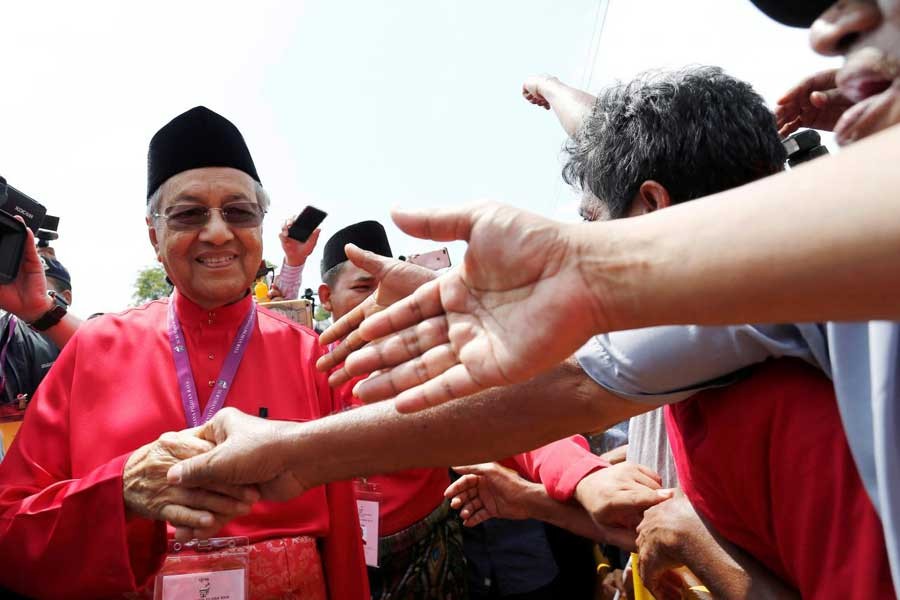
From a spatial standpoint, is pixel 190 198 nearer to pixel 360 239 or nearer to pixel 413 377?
pixel 413 377

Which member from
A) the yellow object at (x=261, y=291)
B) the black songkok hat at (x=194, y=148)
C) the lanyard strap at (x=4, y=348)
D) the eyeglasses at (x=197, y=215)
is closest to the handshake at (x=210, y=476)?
the eyeglasses at (x=197, y=215)

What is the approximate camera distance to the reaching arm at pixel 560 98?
345 cm

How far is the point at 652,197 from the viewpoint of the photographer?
1855 mm

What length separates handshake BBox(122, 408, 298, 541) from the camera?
74.1 inches

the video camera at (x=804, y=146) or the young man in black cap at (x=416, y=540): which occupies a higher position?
the video camera at (x=804, y=146)

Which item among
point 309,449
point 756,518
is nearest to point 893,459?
point 756,518

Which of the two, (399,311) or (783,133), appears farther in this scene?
(783,133)

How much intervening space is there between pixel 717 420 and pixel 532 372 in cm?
53

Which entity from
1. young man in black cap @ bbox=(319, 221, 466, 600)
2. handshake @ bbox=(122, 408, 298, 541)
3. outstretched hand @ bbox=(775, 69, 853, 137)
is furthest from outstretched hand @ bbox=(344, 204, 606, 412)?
outstretched hand @ bbox=(775, 69, 853, 137)

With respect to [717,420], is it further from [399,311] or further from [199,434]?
[199,434]

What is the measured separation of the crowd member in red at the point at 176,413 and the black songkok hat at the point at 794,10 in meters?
1.83

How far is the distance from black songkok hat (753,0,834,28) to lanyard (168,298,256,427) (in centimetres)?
208

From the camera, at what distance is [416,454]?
1.76 m

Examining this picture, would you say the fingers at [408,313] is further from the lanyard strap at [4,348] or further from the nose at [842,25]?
the lanyard strap at [4,348]
